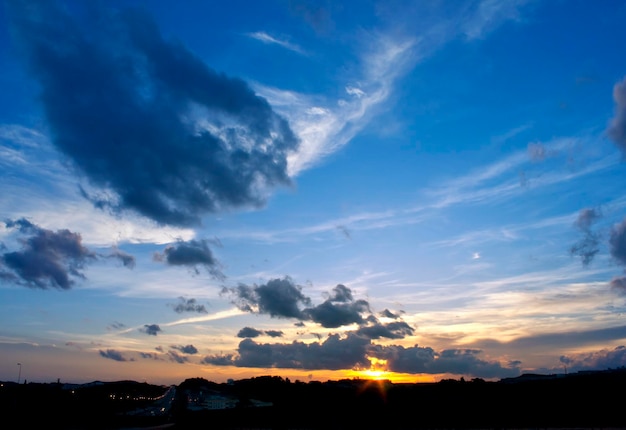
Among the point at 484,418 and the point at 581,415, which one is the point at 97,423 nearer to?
the point at 484,418

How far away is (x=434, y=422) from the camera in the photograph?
145 meters

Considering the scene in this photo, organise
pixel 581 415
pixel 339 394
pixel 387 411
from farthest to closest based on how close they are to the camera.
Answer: pixel 339 394
pixel 387 411
pixel 581 415

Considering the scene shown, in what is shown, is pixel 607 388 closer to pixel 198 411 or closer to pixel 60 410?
pixel 198 411

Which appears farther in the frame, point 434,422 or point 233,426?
point 233,426

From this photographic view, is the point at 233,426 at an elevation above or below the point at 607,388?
below

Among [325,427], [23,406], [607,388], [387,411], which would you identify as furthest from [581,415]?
[23,406]

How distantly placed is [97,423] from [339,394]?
79457mm

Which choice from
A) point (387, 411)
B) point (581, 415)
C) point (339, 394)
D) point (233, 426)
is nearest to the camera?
point (581, 415)

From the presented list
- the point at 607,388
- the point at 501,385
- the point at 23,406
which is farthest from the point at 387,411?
the point at 23,406

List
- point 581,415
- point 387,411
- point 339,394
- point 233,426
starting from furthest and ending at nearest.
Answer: point 339,394 < point 233,426 < point 387,411 < point 581,415

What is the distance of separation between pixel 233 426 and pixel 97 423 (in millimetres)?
42608

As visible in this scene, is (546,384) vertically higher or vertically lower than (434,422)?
higher

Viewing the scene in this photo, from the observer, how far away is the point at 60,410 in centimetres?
15312

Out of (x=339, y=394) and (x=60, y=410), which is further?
(x=339, y=394)
